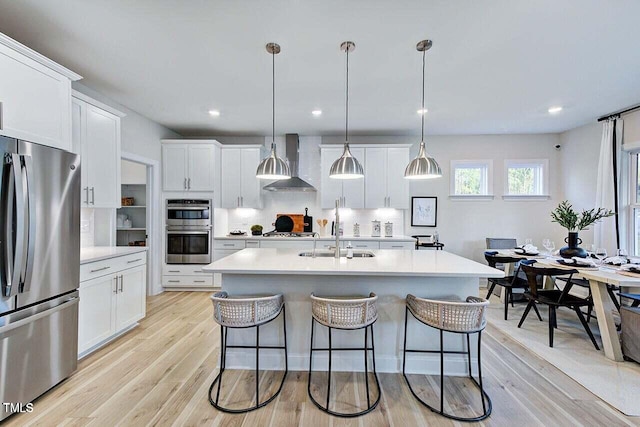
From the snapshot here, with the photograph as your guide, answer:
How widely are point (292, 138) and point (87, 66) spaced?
290 centimetres

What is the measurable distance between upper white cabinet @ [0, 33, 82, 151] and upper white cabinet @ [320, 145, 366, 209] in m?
3.38

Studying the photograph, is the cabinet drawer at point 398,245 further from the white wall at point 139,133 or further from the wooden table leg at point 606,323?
the white wall at point 139,133

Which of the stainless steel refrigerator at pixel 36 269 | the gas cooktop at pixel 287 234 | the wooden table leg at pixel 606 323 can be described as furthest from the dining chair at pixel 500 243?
the stainless steel refrigerator at pixel 36 269

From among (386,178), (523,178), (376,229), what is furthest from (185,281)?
(523,178)

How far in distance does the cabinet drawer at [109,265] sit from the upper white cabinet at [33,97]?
1.05m

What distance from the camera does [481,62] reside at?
8.48ft

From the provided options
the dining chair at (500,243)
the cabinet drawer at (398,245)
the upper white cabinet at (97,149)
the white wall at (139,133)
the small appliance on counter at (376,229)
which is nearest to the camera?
the upper white cabinet at (97,149)

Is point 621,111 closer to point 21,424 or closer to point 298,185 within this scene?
point 298,185

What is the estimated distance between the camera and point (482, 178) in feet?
16.7

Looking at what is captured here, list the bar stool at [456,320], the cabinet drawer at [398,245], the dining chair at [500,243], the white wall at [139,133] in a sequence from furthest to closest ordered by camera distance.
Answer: the dining chair at [500,243] < the cabinet drawer at [398,245] < the white wall at [139,133] < the bar stool at [456,320]

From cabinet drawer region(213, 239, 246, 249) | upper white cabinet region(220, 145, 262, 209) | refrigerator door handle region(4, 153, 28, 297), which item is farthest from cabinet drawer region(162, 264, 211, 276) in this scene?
refrigerator door handle region(4, 153, 28, 297)

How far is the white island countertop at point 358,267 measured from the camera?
6.42 feet

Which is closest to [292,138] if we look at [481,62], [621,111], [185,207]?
[185,207]

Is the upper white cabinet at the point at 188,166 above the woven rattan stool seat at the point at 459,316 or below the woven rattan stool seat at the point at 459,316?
above
